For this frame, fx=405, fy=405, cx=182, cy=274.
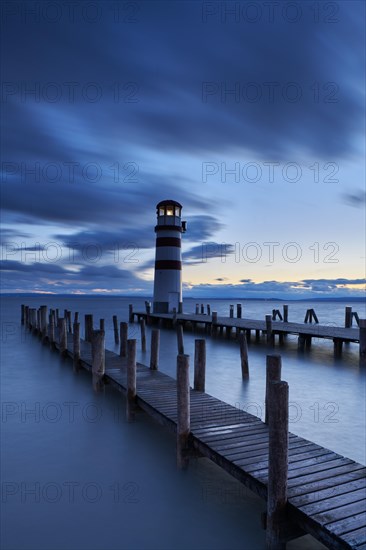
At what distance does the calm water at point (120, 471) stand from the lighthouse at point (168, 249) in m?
15.3

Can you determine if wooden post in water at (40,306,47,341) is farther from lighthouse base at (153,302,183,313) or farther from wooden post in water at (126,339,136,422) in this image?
wooden post in water at (126,339,136,422)

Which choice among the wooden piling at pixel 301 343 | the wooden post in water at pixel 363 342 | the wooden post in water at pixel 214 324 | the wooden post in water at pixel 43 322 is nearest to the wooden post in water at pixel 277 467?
the wooden post in water at pixel 363 342

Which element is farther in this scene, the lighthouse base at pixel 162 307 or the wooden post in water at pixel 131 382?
the lighthouse base at pixel 162 307

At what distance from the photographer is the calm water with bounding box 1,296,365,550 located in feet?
17.3

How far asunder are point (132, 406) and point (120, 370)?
2.63 m

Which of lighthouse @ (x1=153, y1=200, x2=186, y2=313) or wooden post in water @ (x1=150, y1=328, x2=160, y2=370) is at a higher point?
lighthouse @ (x1=153, y1=200, x2=186, y2=313)

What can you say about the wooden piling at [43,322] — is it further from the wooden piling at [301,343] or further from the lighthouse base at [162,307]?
the wooden piling at [301,343]

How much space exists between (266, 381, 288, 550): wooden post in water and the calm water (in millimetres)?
704

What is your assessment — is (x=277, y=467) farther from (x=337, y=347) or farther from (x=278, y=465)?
(x=337, y=347)

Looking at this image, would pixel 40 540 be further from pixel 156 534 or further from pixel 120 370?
pixel 120 370

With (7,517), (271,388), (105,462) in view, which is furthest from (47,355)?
(271,388)

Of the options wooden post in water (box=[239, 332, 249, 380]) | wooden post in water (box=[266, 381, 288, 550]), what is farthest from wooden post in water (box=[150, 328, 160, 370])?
wooden post in water (box=[266, 381, 288, 550])

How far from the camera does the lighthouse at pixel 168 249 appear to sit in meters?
28.7

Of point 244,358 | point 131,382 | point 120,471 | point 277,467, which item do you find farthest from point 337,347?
point 277,467
